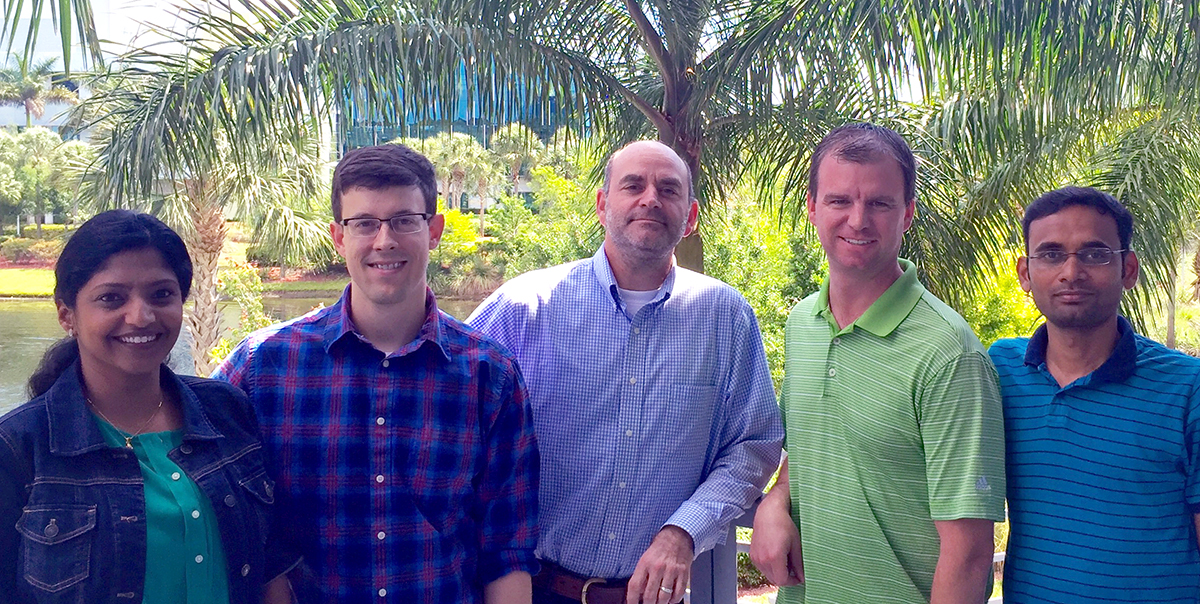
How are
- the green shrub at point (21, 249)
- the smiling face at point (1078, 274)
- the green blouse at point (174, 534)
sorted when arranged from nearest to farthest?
1. the green blouse at point (174, 534)
2. the smiling face at point (1078, 274)
3. the green shrub at point (21, 249)

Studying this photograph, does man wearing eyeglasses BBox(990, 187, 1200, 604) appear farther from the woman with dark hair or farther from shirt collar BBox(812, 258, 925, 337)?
the woman with dark hair

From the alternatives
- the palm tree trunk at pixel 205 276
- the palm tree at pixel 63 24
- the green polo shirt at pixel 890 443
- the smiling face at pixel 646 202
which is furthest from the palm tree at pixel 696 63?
the palm tree trunk at pixel 205 276

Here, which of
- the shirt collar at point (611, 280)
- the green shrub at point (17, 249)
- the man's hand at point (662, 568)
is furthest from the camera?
the green shrub at point (17, 249)

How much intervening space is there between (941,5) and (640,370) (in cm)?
321

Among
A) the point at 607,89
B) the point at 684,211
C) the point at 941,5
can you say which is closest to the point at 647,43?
the point at 607,89

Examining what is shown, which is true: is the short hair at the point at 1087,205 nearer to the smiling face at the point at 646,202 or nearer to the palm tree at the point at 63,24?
the smiling face at the point at 646,202

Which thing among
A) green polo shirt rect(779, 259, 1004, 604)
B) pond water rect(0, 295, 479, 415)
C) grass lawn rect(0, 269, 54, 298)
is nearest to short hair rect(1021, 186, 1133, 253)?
green polo shirt rect(779, 259, 1004, 604)

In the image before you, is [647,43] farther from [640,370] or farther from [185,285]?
[185,285]

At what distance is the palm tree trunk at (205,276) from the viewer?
11.2 m

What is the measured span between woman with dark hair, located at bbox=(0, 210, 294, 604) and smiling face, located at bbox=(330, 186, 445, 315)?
0.34m

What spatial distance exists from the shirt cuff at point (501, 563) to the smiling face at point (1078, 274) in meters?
1.28

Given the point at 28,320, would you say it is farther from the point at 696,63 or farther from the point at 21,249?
the point at 696,63

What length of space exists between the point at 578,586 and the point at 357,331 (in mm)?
877

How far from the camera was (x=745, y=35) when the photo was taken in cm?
579
